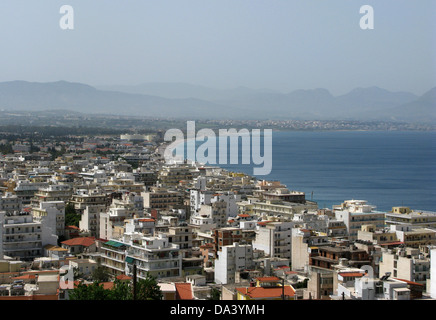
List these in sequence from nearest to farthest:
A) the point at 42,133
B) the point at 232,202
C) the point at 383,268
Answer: the point at 383,268
the point at 232,202
the point at 42,133

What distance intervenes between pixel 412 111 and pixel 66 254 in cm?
10729

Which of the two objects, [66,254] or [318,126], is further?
[318,126]

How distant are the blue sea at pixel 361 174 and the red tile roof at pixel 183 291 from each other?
1634 centimetres

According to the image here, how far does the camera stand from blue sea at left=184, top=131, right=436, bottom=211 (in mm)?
30000

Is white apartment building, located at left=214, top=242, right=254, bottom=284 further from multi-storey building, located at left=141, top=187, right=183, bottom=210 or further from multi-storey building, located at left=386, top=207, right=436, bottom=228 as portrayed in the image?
multi-storey building, located at left=141, top=187, right=183, bottom=210

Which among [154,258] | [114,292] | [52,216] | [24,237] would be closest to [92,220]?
[52,216]

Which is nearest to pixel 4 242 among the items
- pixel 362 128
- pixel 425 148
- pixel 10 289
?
pixel 10 289

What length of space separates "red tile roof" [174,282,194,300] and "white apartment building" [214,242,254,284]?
1.61 meters

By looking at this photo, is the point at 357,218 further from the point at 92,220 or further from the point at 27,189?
the point at 27,189

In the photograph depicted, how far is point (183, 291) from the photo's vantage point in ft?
31.0

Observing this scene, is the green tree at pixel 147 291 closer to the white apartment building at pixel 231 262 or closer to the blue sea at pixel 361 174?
the white apartment building at pixel 231 262
